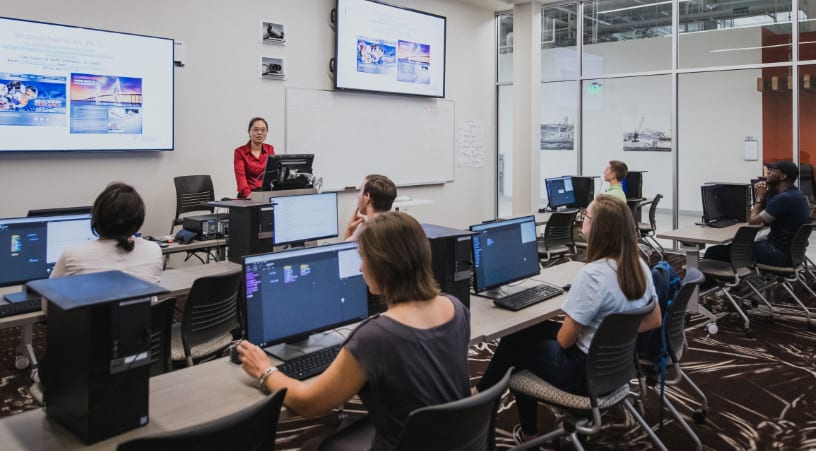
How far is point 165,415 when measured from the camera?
6.28 ft

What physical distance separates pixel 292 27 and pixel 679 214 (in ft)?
18.5

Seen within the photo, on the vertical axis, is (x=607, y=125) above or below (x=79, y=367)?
above

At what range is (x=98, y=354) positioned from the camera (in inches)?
65.5

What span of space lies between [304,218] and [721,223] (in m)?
4.07

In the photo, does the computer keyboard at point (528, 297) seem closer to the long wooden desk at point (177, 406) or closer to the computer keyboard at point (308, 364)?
the long wooden desk at point (177, 406)

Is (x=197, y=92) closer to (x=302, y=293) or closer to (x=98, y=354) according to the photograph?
(x=302, y=293)

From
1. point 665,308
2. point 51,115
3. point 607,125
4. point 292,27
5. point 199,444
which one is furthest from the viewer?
point 607,125

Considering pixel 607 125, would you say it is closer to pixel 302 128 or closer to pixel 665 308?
pixel 302 128

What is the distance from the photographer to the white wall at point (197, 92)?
5508 millimetres

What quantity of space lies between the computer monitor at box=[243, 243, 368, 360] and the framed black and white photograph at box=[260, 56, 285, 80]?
15.5 feet

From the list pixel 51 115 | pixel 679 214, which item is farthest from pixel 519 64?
pixel 51 115

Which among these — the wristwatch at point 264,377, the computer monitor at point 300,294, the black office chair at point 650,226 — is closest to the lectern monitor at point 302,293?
the computer monitor at point 300,294

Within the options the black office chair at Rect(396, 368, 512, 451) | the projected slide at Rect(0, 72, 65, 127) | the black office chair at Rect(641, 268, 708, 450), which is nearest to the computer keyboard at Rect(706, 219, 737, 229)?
the black office chair at Rect(641, 268, 708, 450)

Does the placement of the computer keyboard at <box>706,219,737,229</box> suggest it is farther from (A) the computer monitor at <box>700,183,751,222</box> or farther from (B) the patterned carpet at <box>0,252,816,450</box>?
(B) the patterned carpet at <box>0,252,816,450</box>
